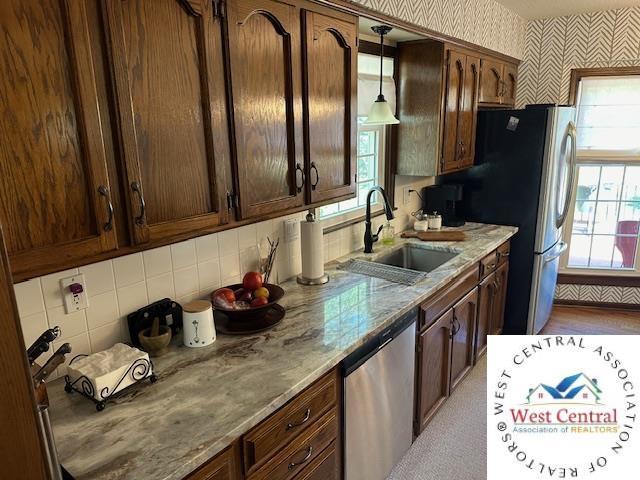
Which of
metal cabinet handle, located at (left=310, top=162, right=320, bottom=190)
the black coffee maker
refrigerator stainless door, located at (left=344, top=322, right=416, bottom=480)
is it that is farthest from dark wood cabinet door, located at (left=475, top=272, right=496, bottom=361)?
metal cabinet handle, located at (left=310, top=162, right=320, bottom=190)

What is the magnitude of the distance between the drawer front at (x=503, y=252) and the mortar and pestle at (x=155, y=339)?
2.31 meters

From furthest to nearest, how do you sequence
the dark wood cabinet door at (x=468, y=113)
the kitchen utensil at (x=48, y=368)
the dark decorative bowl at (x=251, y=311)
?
the dark wood cabinet door at (x=468, y=113) → the dark decorative bowl at (x=251, y=311) → the kitchen utensil at (x=48, y=368)

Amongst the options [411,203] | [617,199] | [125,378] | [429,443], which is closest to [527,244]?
[411,203]

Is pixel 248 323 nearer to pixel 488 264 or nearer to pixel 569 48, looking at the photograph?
pixel 488 264

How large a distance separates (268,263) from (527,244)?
2.15 m

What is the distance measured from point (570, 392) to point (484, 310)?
1294 millimetres

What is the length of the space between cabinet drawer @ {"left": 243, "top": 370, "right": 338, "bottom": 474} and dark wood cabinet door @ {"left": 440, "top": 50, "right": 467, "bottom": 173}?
185cm

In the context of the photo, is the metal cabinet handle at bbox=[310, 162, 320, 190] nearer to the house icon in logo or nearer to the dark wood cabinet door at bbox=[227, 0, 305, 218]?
the dark wood cabinet door at bbox=[227, 0, 305, 218]

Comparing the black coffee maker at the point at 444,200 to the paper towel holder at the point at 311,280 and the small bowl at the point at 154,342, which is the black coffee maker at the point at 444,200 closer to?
the paper towel holder at the point at 311,280

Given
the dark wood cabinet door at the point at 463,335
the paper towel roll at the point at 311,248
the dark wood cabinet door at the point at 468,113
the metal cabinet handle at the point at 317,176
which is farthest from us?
the dark wood cabinet door at the point at 468,113

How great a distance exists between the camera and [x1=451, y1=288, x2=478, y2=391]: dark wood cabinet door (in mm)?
2564

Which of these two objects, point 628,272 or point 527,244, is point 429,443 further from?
point 628,272

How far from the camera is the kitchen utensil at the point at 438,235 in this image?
117 inches

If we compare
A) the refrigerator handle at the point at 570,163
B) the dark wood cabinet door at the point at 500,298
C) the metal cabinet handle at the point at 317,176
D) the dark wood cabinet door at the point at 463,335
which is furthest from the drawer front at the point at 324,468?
the refrigerator handle at the point at 570,163
